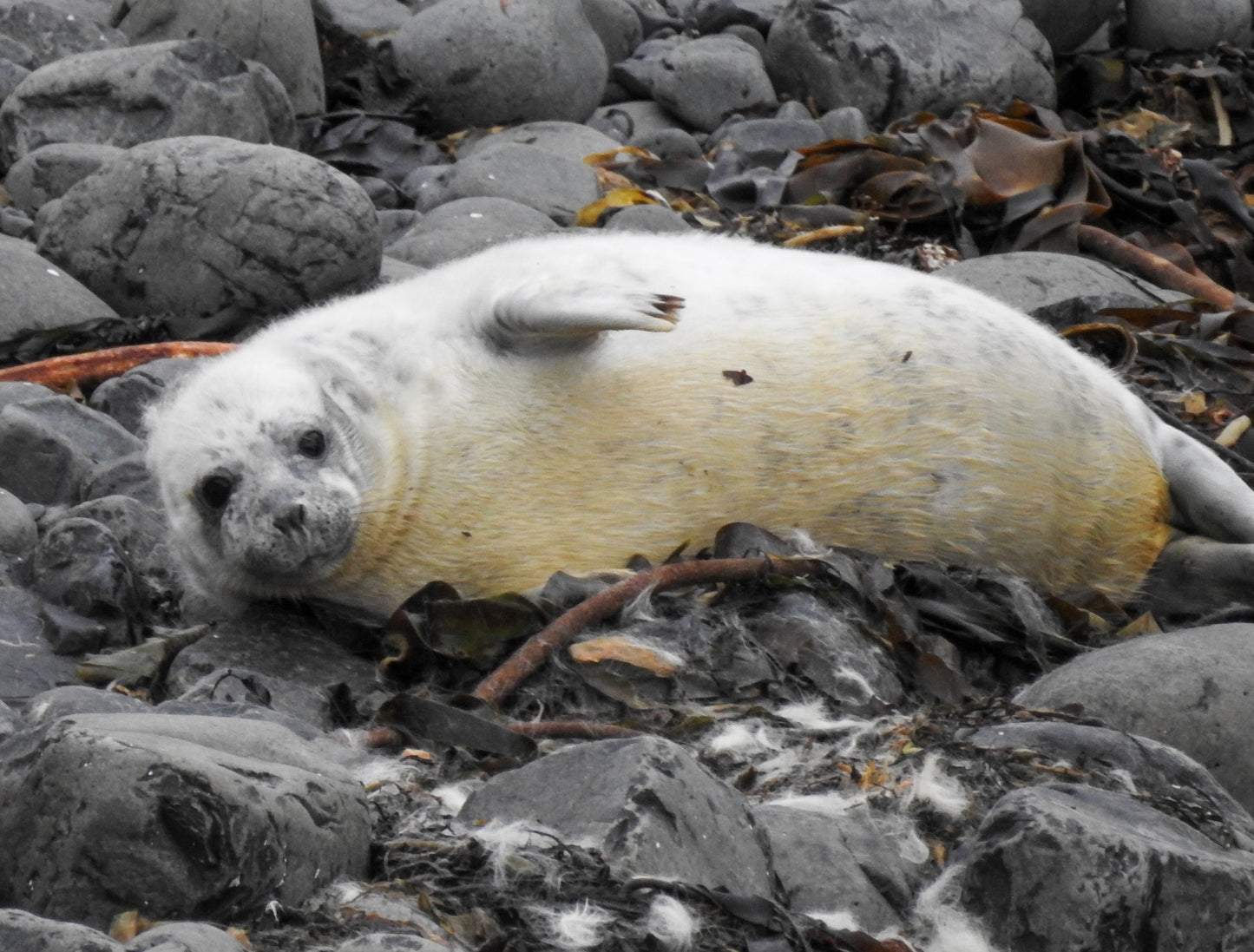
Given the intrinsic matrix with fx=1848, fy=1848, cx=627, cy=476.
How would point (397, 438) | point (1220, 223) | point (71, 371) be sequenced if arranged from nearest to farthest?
point (397, 438) < point (71, 371) < point (1220, 223)

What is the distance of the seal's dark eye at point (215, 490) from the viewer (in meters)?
4.03

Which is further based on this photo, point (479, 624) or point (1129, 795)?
point (479, 624)

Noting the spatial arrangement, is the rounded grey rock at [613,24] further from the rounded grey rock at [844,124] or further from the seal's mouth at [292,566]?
the seal's mouth at [292,566]

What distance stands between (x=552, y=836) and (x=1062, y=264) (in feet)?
14.4

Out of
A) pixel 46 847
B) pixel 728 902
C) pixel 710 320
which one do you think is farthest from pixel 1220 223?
pixel 46 847

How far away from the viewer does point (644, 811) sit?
2600mm

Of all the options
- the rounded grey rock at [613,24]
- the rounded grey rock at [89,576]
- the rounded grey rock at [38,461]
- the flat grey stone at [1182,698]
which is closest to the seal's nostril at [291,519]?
the rounded grey rock at [89,576]

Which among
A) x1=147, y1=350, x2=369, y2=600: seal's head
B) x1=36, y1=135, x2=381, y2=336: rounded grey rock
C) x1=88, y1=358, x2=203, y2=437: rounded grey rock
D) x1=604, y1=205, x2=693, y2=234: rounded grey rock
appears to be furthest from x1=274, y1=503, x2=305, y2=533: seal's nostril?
x1=604, y1=205, x2=693, y2=234: rounded grey rock

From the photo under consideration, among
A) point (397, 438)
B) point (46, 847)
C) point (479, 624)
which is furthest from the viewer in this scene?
point (397, 438)

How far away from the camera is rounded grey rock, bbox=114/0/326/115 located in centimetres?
843

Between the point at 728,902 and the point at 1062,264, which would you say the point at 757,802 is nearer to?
the point at 728,902

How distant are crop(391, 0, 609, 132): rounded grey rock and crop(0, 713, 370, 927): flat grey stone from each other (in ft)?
23.4

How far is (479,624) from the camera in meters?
3.86

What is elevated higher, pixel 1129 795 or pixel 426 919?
pixel 426 919
